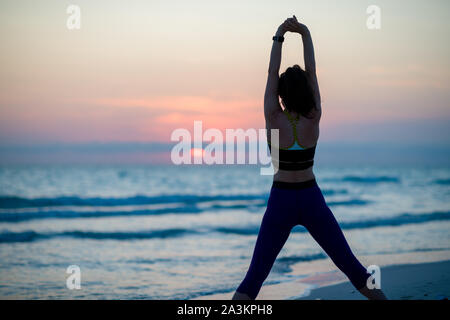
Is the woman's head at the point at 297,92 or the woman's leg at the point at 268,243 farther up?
the woman's head at the point at 297,92

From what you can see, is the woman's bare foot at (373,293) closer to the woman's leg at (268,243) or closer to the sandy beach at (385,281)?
the woman's leg at (268,243)

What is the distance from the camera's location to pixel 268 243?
3.20 metres

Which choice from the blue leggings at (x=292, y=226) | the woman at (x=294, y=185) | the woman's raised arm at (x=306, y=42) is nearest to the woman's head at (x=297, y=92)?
the woman at (x=294, y=185)

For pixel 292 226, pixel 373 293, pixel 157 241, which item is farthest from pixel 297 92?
pixel 157 241

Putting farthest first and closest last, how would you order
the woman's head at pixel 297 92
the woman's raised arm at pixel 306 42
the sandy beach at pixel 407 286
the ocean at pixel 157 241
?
the ocean at pixel 157 241 → the sandy beach at pixel 407 286 → the woman's raised arm at pixel 306 42 → the woman's head at pixel 297 92

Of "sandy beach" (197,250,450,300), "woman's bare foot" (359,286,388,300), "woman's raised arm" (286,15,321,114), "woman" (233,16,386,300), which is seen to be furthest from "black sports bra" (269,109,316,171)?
"sandy beach" (197,250,450,300)

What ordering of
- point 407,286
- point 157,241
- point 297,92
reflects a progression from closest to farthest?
point 297,92 → point 407,286 → point 157,241

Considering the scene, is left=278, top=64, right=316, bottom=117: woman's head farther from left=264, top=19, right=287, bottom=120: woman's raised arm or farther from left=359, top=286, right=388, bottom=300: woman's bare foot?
left=359, top=286, right=388, bottom=300: woman's bare foot

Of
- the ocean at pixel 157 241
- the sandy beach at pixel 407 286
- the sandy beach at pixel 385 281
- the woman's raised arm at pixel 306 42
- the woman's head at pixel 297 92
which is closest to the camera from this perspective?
the woman's head at pixel 297 92

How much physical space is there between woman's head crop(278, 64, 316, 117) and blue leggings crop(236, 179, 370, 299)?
50 centimetres

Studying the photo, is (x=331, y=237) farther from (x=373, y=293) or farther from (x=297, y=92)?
(x=297, y=92)

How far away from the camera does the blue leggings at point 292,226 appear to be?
3.18 meters

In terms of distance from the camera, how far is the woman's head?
3.15 meters

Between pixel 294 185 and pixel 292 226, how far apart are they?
28cm
